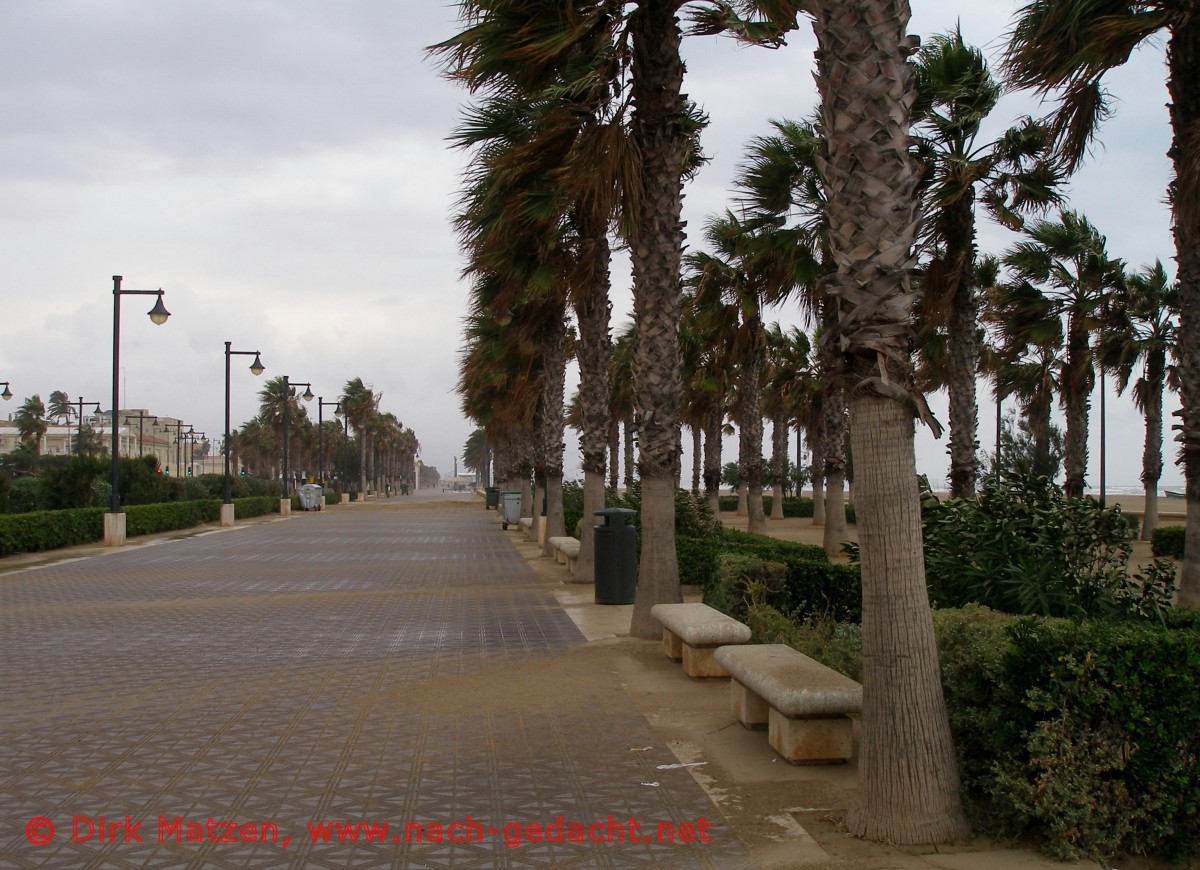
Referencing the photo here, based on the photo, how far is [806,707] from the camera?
6012mm

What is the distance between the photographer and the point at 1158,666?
182 inches

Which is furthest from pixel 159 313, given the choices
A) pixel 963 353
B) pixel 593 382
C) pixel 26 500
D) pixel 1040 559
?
pixel 1040 559

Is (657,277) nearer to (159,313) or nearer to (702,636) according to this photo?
(702,636)

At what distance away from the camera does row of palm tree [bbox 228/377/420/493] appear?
90.1 metres

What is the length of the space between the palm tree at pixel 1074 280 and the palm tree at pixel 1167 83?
820 centimetres

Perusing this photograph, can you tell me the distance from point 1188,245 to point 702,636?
7397 mm

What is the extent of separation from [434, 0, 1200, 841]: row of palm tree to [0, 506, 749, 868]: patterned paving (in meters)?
1.41

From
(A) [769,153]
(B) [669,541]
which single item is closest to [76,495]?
(A) [769,153]

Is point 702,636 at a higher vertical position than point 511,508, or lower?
A: higher

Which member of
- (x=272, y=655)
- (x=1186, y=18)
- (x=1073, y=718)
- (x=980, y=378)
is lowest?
(x=272, y=655)

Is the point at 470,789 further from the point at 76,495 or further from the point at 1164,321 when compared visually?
the point at 76,495

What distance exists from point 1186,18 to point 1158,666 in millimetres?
8518

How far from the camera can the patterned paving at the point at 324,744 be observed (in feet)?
16.1

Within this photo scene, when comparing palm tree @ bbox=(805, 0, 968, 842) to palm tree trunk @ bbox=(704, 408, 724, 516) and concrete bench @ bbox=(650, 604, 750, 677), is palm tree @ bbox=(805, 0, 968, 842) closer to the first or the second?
concrete bench @ bbox=(650, 604, 750, 677)
